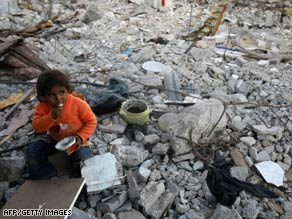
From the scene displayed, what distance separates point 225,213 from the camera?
233 cm

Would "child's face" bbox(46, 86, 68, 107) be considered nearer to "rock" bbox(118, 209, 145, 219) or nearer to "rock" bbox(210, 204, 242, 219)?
"rock" bbox(118, 209, 145, 219)

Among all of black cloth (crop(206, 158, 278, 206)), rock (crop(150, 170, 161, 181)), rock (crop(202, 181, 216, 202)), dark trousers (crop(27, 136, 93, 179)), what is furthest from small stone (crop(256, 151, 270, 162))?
dark trousers (crop(27, 136, 93, 179))

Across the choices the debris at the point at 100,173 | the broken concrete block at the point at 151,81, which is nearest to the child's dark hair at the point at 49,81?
the debris at the point at 100,173

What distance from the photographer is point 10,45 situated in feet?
13.7

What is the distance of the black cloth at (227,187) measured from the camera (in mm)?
2521

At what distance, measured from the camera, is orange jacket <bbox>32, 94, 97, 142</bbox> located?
8.00 feet

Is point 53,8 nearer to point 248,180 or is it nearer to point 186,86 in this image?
point 186,86

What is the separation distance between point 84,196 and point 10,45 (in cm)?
274

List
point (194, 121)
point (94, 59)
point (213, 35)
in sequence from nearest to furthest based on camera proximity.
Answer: point (194, 121), point (94, 59), point (213, 35)

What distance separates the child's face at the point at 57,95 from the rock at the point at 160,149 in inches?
41.2

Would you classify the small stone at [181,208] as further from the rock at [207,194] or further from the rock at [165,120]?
the rock at [165,120]

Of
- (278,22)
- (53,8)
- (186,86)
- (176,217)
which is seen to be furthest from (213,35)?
(176,217)

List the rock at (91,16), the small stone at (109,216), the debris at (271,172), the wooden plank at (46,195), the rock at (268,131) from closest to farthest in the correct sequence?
the wooden plank at (46,195) < the small stone at (109,216) < the debris at (271,172) < the rock at (268,131) < the rock at (91,16)

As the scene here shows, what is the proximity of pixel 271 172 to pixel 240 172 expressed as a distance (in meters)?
0.32
